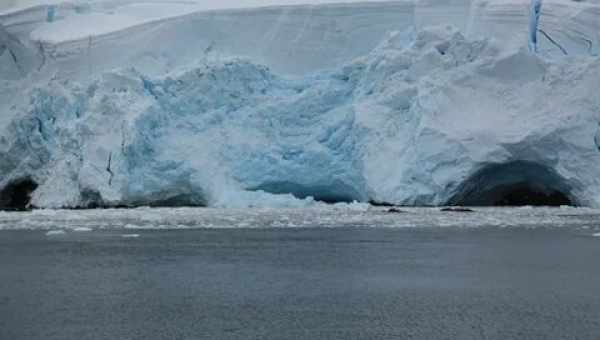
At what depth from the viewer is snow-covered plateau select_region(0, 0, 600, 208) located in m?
14.8

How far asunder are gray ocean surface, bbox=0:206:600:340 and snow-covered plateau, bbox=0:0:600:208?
367cm

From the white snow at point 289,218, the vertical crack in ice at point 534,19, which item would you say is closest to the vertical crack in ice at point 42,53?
the white snow at point 289,218

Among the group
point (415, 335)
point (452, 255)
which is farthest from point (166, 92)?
point (415, 335)

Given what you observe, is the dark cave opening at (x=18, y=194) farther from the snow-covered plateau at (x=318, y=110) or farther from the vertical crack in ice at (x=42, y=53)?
the vertical crack in ice at (x=42, y=53)

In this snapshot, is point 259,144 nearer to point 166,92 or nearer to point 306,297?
point 166,92

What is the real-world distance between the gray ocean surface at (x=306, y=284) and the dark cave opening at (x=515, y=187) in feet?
12.9

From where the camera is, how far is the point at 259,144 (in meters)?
16.0

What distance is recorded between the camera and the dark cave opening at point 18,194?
17000 millimetres

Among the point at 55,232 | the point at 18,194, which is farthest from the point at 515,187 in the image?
the point at 18,194

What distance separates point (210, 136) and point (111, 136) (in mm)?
1666

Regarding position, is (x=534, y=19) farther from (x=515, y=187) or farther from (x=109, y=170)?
(x=109, y=170)

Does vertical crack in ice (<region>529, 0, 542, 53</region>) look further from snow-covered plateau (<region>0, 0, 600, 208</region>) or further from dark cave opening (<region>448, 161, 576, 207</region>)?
dark cave opening (<region>448, 161, 576, 207</region>)

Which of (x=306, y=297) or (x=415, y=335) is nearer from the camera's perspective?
(x=415, y=335)

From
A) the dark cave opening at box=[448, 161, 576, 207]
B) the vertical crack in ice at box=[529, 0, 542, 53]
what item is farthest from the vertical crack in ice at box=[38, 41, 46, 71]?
the vertical crack in ice at box=[529, 0, 542, 53]
